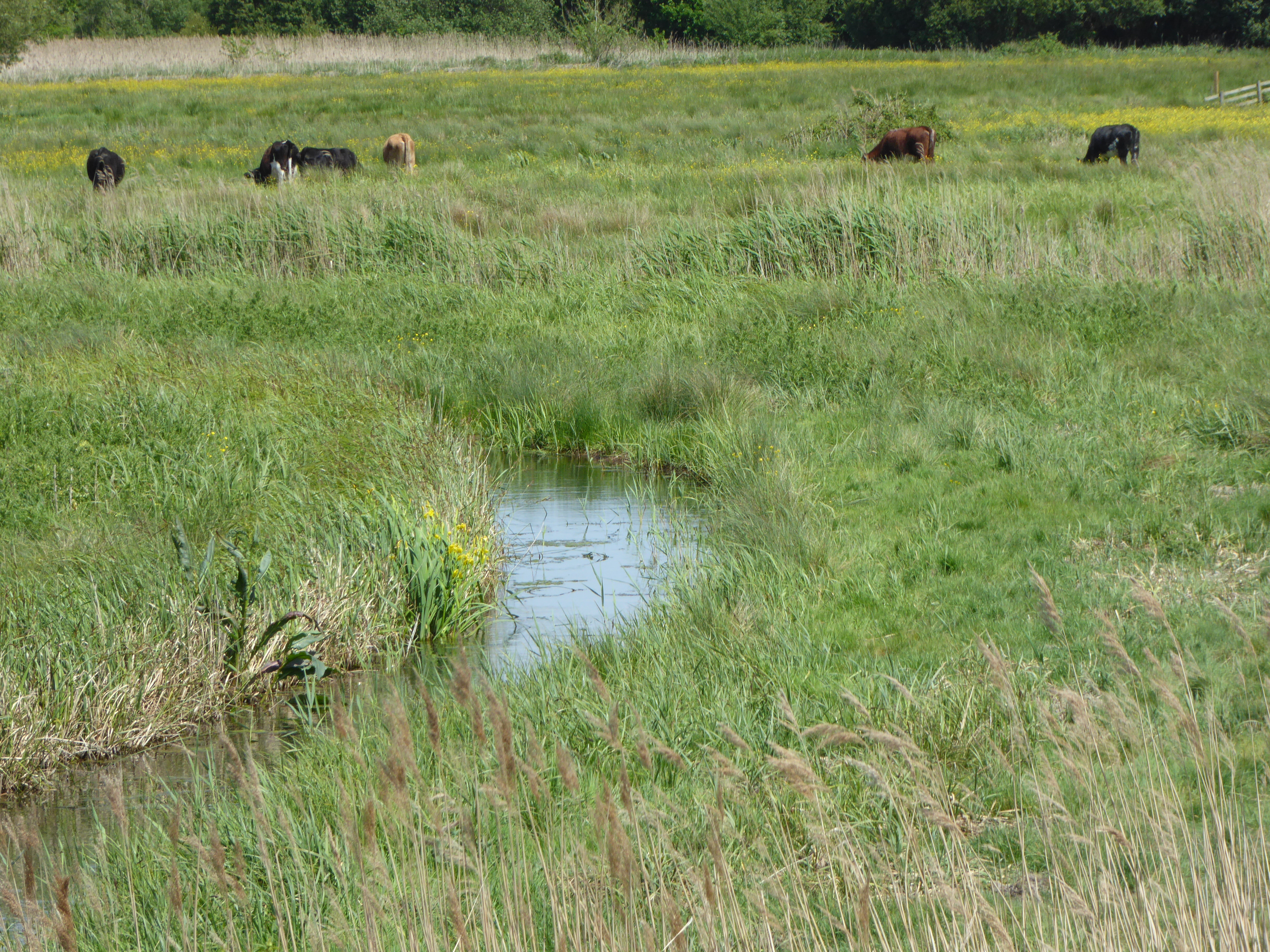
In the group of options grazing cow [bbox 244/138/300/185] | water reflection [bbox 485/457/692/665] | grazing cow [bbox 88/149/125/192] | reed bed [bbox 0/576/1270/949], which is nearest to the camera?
reed bed [bbox 0/576/1270/949]

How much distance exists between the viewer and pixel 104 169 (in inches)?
784

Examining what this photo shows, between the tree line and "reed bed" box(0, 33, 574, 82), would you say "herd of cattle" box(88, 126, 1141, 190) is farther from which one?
the tree line

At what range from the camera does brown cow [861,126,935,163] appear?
19406mm

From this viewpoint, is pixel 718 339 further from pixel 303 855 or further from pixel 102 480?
pixel 303 855

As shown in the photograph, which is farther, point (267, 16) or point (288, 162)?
point (267, 16)

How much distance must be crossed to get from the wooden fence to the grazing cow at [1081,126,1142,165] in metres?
15.2

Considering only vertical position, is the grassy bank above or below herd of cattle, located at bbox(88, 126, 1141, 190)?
below


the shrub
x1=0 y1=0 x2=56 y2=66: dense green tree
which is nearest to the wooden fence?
the shrub

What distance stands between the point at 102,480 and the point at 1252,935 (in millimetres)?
6558

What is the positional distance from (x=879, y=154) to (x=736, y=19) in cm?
4737

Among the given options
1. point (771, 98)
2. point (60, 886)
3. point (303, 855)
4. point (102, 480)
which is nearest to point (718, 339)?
point (102, 480)

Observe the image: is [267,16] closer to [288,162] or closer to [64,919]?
[288,162]

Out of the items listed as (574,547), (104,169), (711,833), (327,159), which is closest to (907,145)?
(327,159)

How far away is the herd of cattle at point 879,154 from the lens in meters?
19.4
